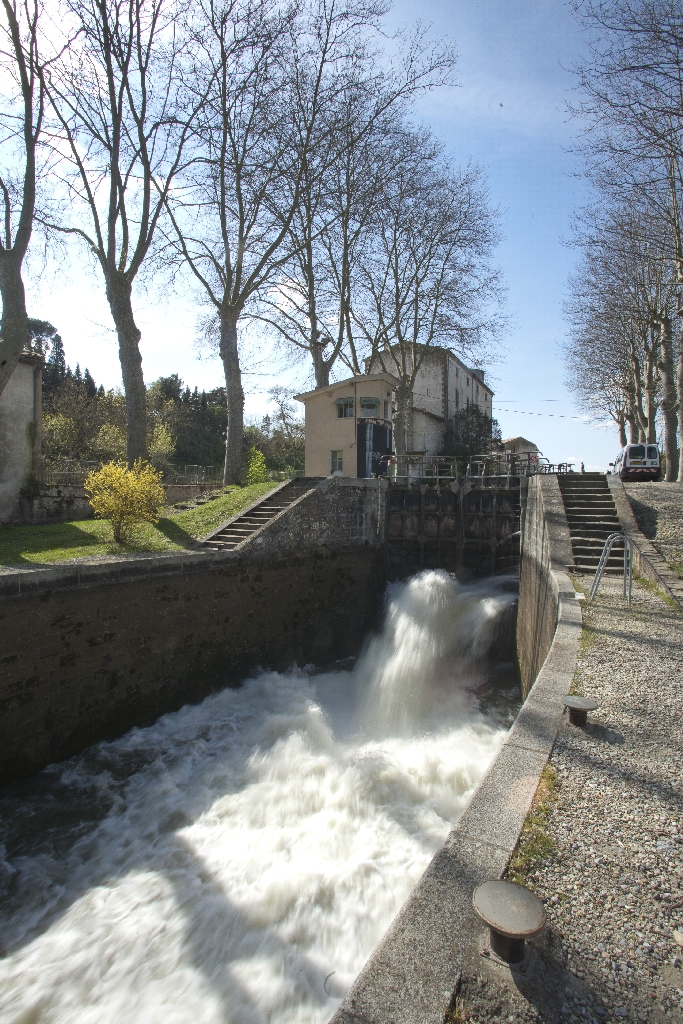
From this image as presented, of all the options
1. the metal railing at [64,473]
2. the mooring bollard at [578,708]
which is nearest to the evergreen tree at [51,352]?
the metal railing at [64,473]

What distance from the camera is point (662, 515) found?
34.6 ft

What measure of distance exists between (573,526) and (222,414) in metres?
35.8

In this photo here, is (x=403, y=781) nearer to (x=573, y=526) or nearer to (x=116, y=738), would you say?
(x=116, y=738)

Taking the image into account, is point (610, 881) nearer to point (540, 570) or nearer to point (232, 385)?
point (540, 570)

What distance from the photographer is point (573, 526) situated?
10.5 meters

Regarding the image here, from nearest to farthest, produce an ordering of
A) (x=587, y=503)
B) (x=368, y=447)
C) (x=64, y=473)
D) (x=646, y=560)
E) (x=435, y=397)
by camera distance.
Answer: (x=646, y=560)
(x=587, y=503)
(x=64, y=473)
(x=368, y=447)
(x=435, y=397)

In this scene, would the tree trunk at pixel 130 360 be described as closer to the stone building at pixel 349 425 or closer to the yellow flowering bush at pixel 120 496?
the yellow flowering bush at pixel 120 496

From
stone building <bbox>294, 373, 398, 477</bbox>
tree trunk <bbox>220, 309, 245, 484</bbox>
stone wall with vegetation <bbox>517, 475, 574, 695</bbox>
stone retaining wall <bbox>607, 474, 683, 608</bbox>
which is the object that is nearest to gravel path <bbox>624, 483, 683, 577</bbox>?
stone retaining wall <bbox>607, 474, 683, 608</bbox>

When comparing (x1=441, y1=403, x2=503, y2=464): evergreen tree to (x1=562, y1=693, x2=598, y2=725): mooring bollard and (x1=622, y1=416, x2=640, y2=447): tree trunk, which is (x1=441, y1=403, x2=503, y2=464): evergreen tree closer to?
(x1=622, y1=416, x2=640, y2=447): tree trunk

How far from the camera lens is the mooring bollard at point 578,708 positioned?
13.3ft

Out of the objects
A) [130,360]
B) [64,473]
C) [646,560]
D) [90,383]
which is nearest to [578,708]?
[646,560]

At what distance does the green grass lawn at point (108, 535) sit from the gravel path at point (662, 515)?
8873 mm

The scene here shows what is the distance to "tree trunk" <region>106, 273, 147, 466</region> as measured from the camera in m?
14.9

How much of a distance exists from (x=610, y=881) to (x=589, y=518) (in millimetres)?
9036
